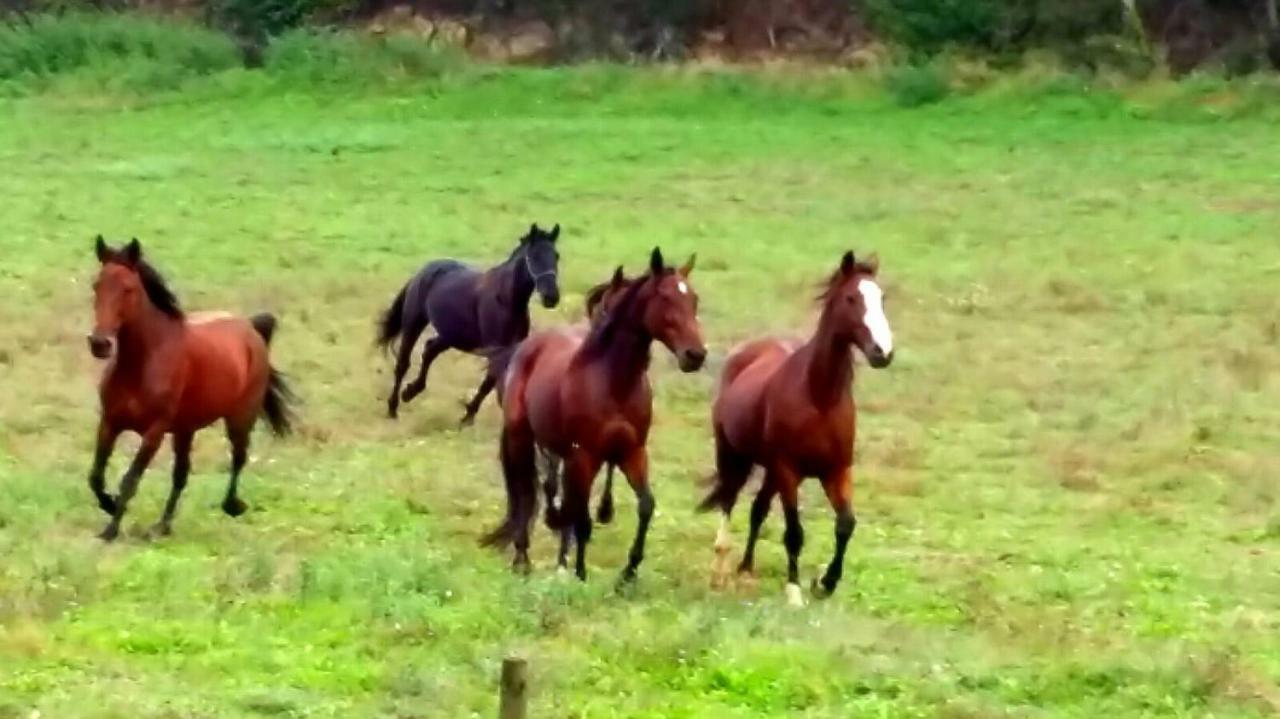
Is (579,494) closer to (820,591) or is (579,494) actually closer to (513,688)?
(820,591)

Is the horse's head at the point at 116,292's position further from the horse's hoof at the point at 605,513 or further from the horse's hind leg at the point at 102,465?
the horse's hoof at the point at 605,513

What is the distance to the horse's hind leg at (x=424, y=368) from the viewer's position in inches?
689

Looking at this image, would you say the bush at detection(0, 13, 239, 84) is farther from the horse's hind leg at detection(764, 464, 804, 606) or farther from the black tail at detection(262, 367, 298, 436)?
the horse's hind leg at detection(764, 464, 804, 606)

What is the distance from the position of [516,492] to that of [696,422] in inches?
190

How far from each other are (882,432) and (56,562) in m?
7.13

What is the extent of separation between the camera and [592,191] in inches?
1184

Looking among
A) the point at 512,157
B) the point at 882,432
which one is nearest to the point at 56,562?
the point at 882,432

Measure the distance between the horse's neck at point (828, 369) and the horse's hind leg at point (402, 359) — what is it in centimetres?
653

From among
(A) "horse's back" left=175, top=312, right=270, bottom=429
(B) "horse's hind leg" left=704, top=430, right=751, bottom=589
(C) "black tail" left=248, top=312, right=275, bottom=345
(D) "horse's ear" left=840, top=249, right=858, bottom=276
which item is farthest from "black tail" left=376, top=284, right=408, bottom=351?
(D) "horse's ear" left=840, top=249, right=858, bottom=276

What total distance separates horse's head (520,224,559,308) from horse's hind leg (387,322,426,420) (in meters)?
1.43

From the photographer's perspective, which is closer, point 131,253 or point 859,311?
point 859,311

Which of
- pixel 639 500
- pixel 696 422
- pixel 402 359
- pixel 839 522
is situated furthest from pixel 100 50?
pixel 839 522

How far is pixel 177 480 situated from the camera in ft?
41.0

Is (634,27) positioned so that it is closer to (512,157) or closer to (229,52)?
(229,52)
